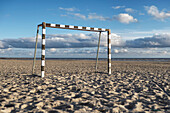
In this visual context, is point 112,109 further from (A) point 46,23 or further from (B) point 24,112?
(A) point 46,23

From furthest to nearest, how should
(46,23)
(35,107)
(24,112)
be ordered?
(46,23), (35,107), (24,112)

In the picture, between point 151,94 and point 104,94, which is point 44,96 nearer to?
point 104,94

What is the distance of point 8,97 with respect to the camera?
3.46 meters

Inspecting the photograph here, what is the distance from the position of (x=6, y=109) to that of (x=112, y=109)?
184cm

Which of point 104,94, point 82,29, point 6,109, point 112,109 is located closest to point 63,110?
point 112,109

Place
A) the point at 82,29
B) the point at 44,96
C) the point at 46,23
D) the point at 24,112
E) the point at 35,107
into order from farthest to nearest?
the point at 82,29 → the point at 46,23 → the point at 44,96 → the point at 35,107 → the point at 24,112

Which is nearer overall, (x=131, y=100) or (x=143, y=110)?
(x=143, y=110)

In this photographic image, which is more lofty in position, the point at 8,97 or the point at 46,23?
the point at 46,23

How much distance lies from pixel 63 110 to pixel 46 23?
12.7ft

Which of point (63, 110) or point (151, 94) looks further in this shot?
point (151, 94)

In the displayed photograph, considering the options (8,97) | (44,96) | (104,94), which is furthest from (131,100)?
(8,97)

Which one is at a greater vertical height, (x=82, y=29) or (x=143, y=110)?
(x=82, y=29)

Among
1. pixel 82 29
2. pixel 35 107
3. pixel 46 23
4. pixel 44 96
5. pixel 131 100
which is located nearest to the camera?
pixel 35 107

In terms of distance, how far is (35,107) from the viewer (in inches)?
111
